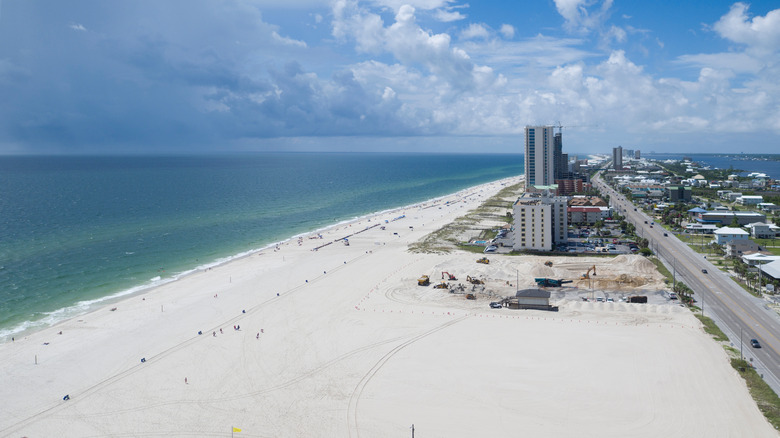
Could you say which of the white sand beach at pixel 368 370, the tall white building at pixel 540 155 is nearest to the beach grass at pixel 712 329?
the white sand beach at pixel 368 370

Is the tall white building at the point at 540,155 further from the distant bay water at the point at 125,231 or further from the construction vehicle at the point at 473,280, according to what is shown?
the construction vehicle at the point at 473,280

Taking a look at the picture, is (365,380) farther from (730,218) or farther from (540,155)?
(540,155)

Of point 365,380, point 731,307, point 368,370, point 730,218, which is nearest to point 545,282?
point 731,307

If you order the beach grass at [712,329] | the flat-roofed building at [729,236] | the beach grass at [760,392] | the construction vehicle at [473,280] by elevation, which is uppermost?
Answer: the flat-roofed building at [729,236]

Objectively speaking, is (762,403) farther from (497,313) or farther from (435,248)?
(435,248)

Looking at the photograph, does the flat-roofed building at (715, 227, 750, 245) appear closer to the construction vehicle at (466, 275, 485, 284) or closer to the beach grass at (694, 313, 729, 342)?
the beach grass at (694, 313, 729, 342)

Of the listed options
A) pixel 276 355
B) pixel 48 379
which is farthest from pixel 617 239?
pixel 48 379

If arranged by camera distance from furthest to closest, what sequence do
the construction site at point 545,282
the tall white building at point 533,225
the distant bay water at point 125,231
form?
the tall white building at point 533,225 → the distant bay water at point 125,231 → the construction site at point 545,282

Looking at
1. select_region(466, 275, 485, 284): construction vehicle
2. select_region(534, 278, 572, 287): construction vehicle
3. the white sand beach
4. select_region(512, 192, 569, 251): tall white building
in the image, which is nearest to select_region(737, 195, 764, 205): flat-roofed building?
select_region(512, 192, 569, 251): tall white building
